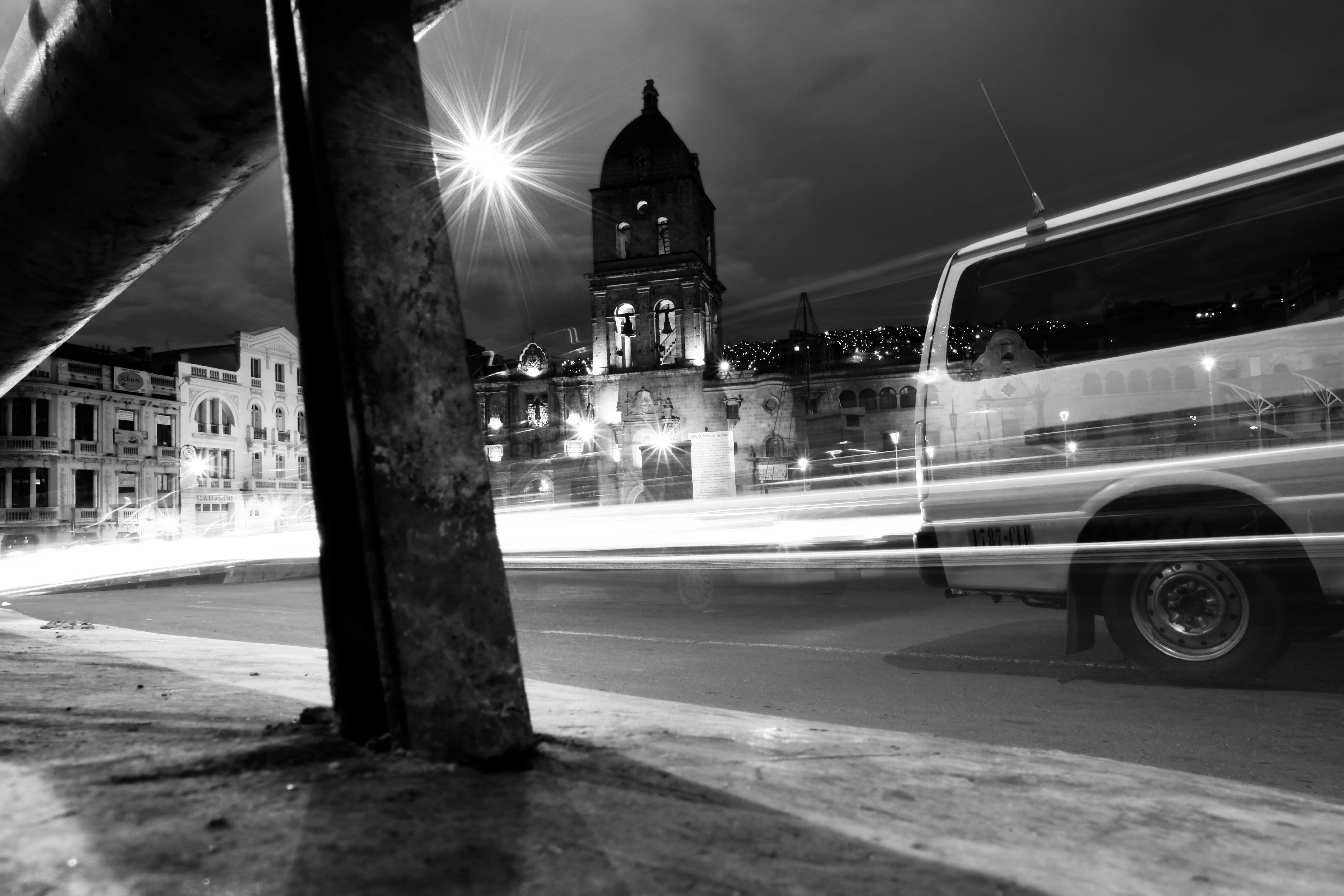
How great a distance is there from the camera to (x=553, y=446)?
59.5 m

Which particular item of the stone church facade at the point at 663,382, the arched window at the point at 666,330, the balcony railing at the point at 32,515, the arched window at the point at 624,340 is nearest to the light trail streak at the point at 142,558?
the balcony railing at the point at 32,515

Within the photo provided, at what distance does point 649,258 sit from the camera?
55.3m

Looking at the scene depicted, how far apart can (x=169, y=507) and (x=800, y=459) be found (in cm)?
3630

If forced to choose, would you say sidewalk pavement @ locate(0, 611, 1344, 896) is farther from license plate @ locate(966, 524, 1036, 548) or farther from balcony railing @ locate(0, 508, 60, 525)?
balcony railing @ locate(0, 508, 60, 525)

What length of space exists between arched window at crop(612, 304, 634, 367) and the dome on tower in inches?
347

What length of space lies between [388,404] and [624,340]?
55900mm

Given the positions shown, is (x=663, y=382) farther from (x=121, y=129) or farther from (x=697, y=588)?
(x=121, y=129)

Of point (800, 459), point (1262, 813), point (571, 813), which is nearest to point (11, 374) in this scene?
point (571, 813)

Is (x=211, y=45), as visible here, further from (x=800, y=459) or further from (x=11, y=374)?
(x=800, y=459)

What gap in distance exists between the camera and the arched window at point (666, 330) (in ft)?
185

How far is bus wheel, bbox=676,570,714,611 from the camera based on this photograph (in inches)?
449

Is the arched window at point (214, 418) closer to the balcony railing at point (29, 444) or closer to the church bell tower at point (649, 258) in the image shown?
the balcony railing at point (29, 444)

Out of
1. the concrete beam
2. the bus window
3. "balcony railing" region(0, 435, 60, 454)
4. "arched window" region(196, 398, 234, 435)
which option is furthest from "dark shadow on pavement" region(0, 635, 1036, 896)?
"arched window" region(196, 398, 234, 435)

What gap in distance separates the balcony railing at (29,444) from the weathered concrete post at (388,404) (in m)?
46.3
